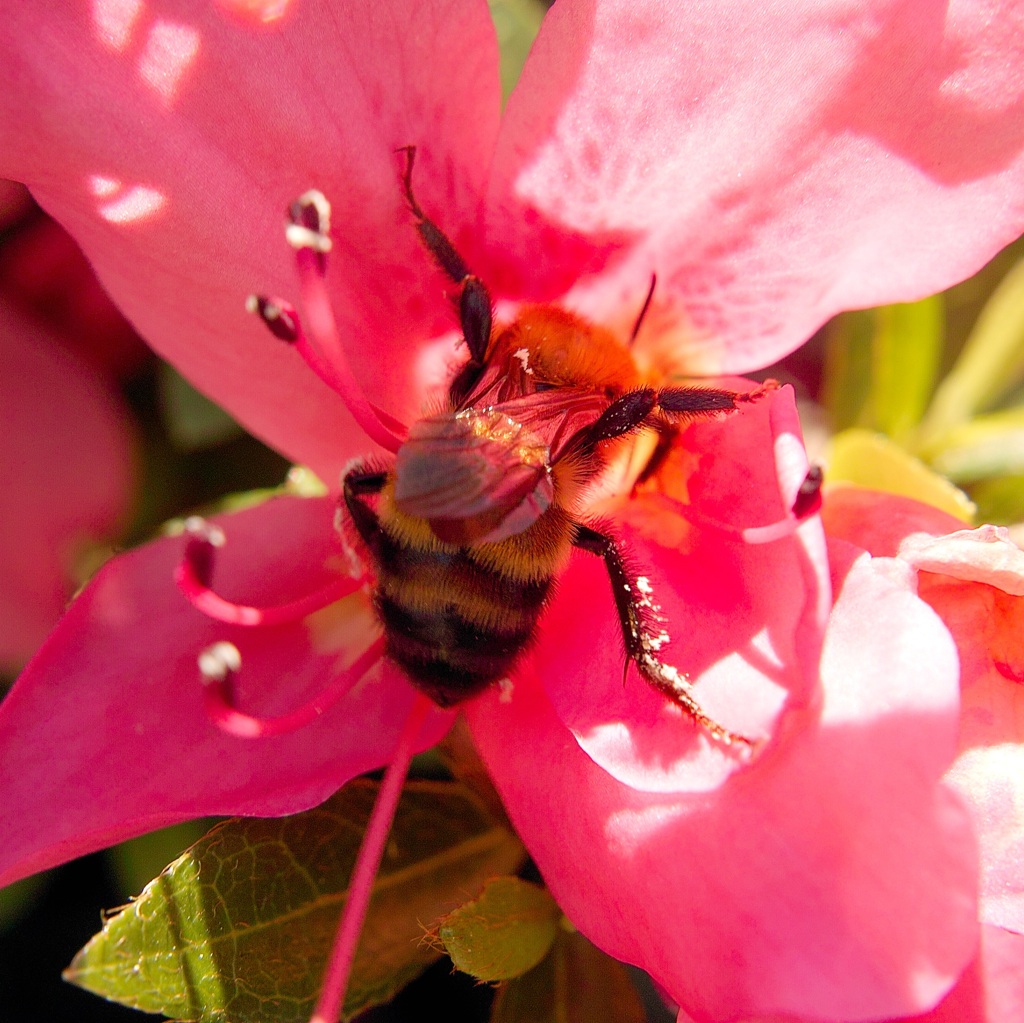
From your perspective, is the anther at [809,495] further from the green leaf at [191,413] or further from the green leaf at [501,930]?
the green leaf at [191,413]

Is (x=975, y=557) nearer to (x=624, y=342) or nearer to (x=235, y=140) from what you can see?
(x=624, y=342)

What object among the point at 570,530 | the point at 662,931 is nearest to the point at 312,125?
the point at 570,530

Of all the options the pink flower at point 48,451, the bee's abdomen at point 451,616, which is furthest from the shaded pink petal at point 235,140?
the pink flower at point 48,451

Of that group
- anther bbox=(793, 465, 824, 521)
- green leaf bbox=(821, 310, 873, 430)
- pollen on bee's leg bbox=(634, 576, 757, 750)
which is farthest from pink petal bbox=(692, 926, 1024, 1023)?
green leaf bbox=(821, 310, 873, 430)

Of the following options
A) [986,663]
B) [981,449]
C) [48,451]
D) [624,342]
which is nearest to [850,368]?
[981,449]

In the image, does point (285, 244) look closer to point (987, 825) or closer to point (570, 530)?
point (570, 530)
